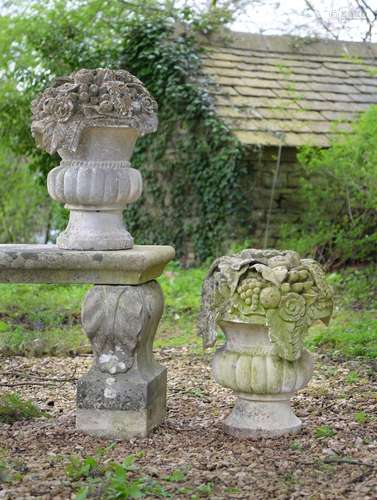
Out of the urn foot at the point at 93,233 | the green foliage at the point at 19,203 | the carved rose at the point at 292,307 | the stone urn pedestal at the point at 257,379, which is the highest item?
the urn foot at the point at 93,233

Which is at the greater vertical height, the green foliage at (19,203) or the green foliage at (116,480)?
the green foliage at (116,480)

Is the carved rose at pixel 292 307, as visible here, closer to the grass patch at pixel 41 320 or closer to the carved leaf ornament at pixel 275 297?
the carved leaf ornament at pixel 275 297

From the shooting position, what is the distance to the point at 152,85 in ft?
39.8

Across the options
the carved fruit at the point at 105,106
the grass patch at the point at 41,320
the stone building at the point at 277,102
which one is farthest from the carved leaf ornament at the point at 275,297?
the stone building at the point at 277,102

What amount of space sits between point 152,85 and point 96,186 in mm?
7771

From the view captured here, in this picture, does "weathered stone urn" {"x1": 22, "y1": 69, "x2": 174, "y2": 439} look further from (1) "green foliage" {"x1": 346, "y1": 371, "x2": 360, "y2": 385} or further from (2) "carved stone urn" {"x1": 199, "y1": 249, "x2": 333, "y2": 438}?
(1) "green foliage" {"x1": 346, "y1": 371, "x2": 360, "y2": 385}

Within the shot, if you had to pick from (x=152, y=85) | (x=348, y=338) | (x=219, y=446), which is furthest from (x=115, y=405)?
(x=152, y=85)

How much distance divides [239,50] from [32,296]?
5.43 meters

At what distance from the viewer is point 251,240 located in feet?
37.2

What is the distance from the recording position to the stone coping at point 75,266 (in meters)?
4.47

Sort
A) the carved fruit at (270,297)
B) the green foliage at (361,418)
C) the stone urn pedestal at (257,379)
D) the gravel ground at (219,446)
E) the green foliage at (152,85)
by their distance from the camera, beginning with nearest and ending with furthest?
the gravel ground at (219,446) < the carved fruit at (270,297) < the stone urn pedestal at (257,379) < the green foliage at (361,418) < the green foliage at (152,85)

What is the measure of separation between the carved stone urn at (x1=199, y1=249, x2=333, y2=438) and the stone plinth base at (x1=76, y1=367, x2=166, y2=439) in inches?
16.2

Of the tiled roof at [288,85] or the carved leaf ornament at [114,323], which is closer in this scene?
the carved leaf ornament at [114,323]

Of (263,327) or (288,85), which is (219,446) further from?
(288,85)
